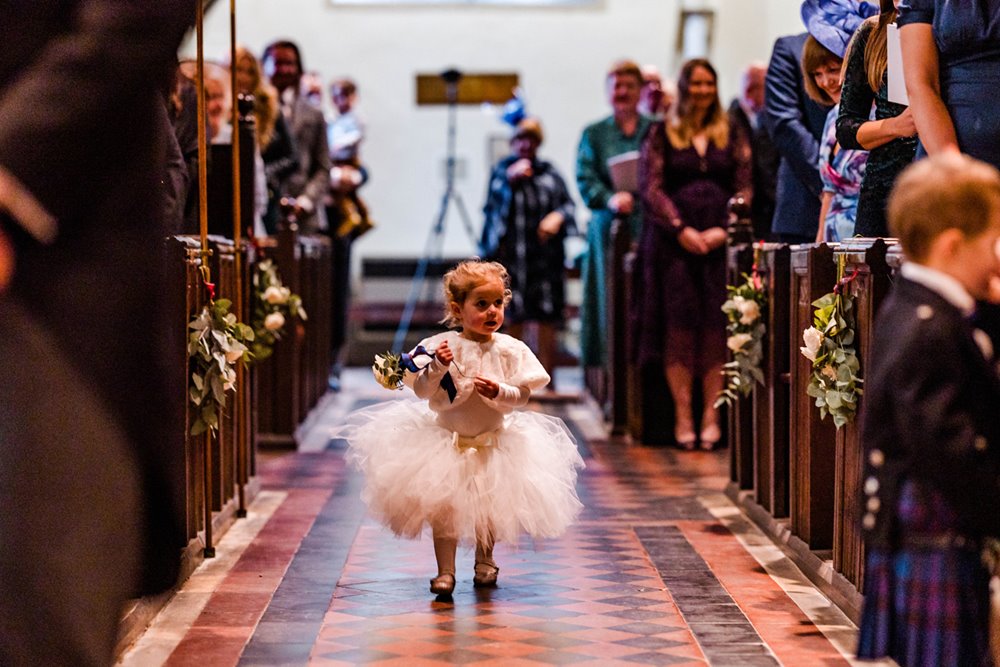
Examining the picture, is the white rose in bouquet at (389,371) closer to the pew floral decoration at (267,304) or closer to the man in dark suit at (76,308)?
the man in dark suit at (76,308)

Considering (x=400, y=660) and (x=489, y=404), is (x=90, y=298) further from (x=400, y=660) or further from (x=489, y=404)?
(x=489, y=404)

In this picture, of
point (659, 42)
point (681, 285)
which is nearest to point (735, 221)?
point (681, 285)

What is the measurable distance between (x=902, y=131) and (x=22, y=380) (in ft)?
8.68

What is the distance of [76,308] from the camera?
82.5 inches

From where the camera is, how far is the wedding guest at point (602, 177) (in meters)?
8.66

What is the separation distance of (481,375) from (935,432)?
200 centimetres

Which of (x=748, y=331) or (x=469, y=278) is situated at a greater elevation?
(x=469, y=278)

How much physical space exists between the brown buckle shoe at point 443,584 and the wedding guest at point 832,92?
1717 millimetres

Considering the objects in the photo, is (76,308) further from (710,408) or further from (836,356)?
(710,408)

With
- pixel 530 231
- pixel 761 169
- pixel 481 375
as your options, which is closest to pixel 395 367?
pixel 481 375

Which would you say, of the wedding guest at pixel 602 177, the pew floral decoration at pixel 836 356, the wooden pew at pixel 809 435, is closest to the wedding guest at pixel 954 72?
the pew floral decoration at pixel 836 356

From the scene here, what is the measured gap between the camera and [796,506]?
4688mm

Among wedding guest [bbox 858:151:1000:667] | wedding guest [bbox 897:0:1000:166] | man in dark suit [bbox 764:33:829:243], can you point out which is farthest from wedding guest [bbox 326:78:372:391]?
wedding guest [bbox 858:151:1000:667]

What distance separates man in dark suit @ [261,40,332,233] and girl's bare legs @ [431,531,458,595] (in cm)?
460
